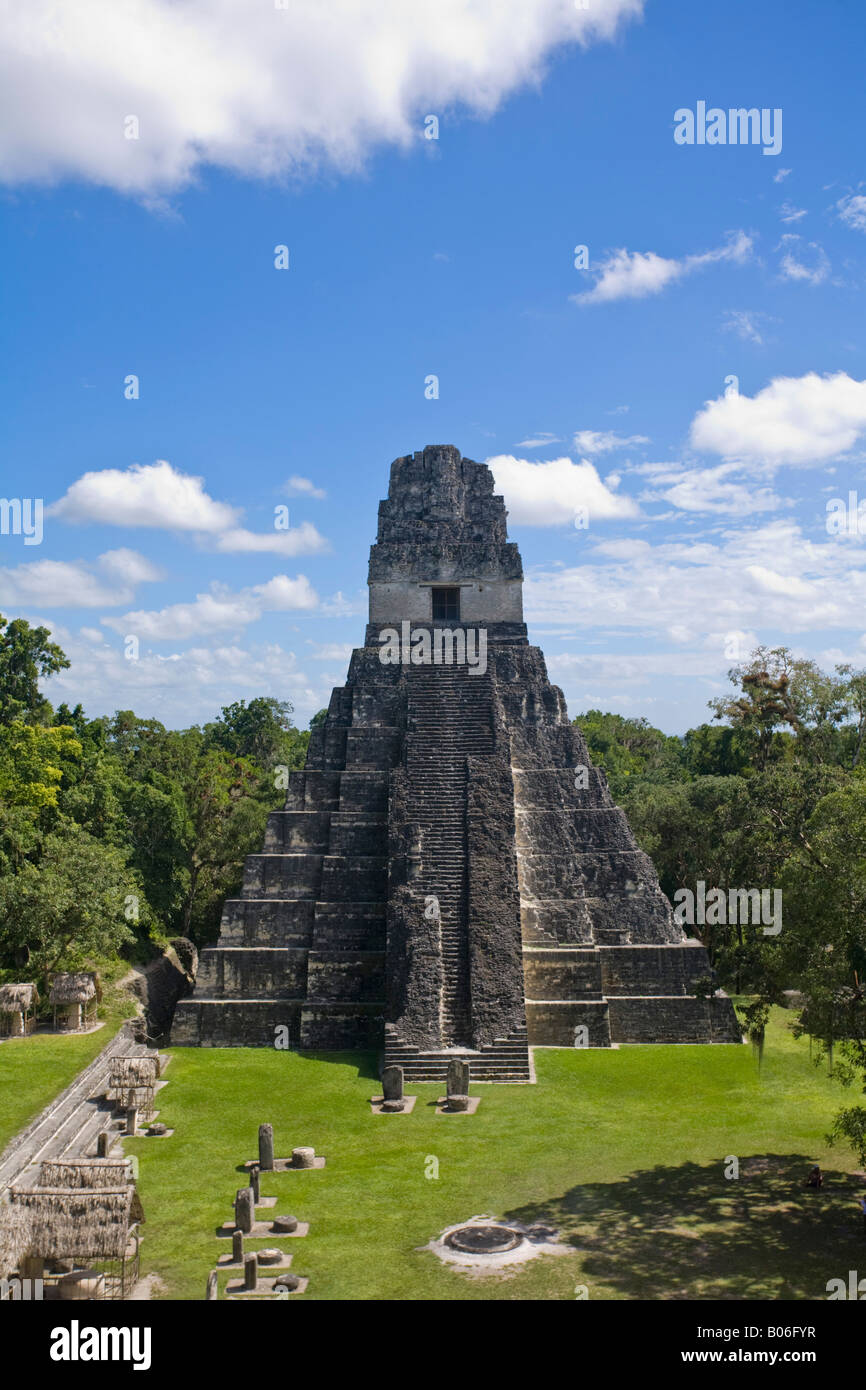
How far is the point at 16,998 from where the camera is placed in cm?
2152

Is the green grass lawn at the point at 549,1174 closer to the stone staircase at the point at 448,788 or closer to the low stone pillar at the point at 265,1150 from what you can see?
the low stone pillar at the point at 265,1150

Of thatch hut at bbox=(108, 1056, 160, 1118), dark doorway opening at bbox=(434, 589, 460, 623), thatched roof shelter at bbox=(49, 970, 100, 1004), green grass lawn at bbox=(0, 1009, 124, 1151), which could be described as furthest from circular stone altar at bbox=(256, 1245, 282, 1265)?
dark doorway opening at bbox=(434, 589, 460, 623)

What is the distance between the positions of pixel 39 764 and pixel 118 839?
304 centimetres

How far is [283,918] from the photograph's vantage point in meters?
23.9

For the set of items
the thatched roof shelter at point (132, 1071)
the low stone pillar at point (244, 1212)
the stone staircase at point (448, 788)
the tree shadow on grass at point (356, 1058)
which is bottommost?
the tree shadow on grass at point (356, 1058)

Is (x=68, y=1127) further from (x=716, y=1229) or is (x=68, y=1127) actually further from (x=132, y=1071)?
(x=716, y=1229)

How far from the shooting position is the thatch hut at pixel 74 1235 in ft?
37.4

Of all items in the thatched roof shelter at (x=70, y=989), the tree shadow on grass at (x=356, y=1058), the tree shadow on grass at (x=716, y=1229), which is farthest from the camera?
the thatched roof shelter at (x=70, y=989)

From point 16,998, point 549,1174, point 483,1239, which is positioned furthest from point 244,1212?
point 16,998

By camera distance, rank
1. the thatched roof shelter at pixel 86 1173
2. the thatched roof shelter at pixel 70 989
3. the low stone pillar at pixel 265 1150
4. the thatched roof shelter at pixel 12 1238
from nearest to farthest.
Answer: the thatched roof shelter at pixel 12 1238 → the thatched roof shelter at pixel 86 1173 → the low stone pillar at pixel 265 1150 → the thatched roof shelter at pixel 70 989

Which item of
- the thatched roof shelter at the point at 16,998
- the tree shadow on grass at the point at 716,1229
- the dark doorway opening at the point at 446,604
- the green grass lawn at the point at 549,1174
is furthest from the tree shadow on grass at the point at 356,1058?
the dark doorway opening at the point at 446,604

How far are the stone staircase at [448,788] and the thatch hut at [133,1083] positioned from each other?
18.0 ft

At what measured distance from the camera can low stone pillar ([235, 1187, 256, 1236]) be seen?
1307 cm
